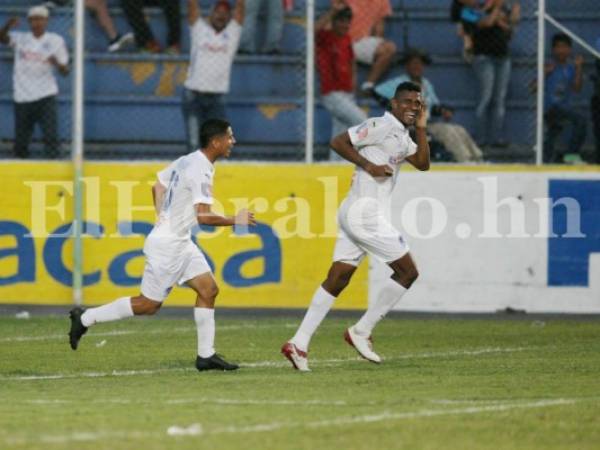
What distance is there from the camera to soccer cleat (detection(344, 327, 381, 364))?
12734 mm

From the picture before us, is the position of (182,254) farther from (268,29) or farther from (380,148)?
(268,29)

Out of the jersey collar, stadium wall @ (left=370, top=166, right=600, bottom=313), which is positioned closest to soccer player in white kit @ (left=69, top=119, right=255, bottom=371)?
the jersey collar

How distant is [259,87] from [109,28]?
6.29ft

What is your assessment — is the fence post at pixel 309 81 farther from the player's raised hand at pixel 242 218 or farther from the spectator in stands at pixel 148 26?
the player's raised hand at pixel 242 218

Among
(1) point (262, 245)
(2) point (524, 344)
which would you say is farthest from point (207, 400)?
(1) point (262, 245)

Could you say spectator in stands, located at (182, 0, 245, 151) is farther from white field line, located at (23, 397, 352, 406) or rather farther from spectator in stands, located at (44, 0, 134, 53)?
white field line, located at (23, 397, 352, 406)

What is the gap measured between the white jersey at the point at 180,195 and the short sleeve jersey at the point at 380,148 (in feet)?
4.12

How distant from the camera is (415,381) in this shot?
1143cm

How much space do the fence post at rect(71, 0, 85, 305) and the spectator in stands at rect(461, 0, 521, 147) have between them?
4.62m

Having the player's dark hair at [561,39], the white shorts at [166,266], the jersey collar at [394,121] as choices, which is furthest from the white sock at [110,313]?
the player's dark hair at [561,39]

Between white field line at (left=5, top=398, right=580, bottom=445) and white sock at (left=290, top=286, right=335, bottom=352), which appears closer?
white field line at (left=5, top=398, right=580, bottom=445)

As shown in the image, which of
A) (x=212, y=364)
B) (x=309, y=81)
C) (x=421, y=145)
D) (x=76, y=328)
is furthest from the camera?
(x=309, y=81)

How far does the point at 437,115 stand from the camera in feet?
60.2

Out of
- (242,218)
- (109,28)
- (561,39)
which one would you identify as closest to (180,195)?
(242,218)
